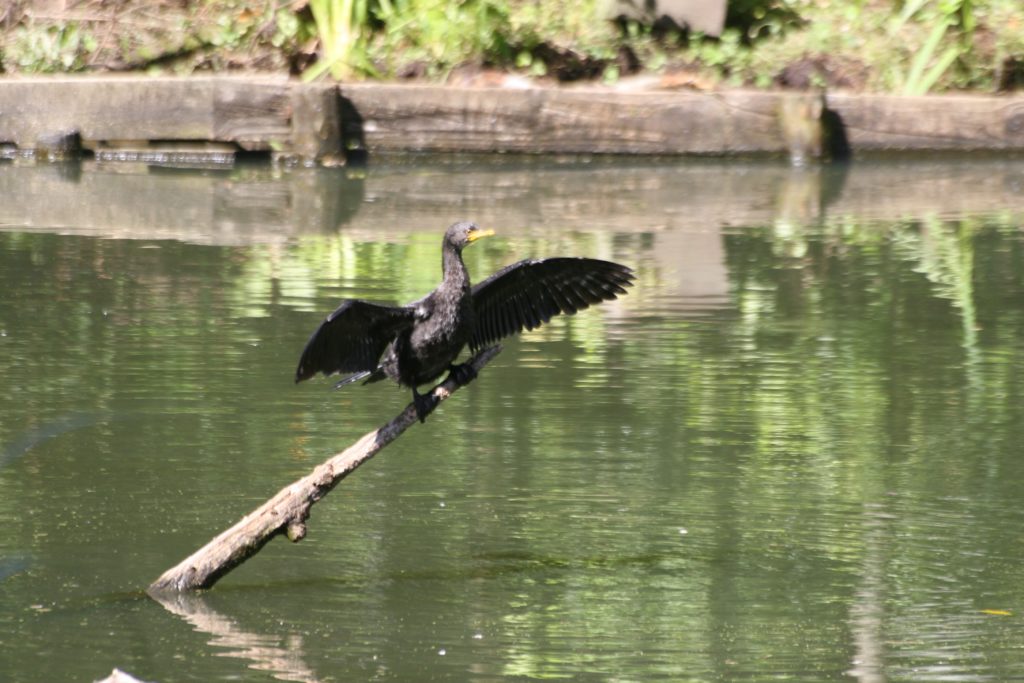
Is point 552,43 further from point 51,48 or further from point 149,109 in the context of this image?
point 51,48

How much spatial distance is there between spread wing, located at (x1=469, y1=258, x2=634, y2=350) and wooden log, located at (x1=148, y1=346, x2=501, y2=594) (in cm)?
38

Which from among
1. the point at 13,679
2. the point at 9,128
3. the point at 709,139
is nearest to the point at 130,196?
the point at 9,128

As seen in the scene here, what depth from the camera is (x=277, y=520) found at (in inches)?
206

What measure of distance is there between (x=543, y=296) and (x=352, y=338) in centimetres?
73

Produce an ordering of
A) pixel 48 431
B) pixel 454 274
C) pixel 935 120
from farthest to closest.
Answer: pixel 935 120 → pixel 48 431 → pixel 454 274

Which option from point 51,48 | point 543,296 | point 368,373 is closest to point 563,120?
point 51,48

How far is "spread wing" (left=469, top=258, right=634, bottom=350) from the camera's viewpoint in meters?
5.73

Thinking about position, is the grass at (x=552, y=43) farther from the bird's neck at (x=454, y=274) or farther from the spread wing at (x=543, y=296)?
the bird's neck at (x=454, y=274)

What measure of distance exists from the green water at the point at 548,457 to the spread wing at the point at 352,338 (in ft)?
2.17

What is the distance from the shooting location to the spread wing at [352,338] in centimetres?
516

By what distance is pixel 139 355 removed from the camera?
27.9 feet

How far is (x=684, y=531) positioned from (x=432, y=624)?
1.17m

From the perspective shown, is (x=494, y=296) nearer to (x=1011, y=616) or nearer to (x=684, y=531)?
(x=684, y=531)

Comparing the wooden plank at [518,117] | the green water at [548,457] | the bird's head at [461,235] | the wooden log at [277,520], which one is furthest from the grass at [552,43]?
the wooden log at [277,520]
